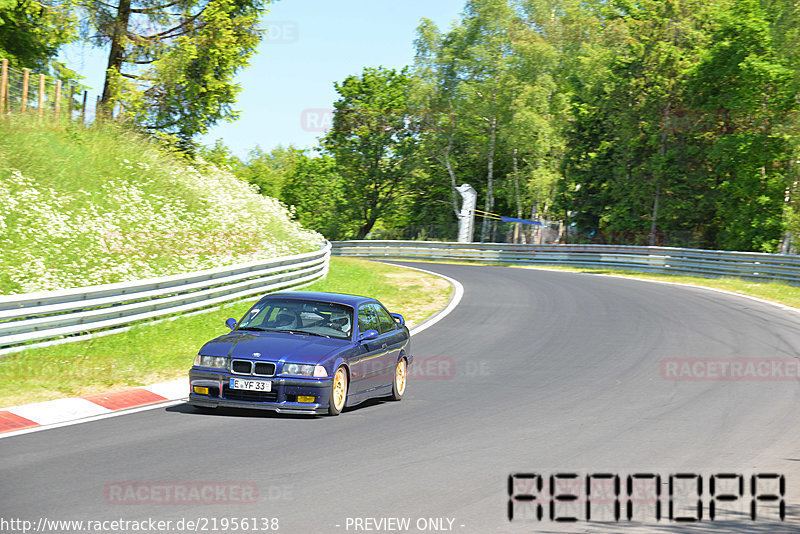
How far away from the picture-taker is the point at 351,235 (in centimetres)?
7312

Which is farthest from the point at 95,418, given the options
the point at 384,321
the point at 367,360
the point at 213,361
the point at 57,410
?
the point at 384,321

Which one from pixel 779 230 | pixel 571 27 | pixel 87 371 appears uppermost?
pixel 571 27

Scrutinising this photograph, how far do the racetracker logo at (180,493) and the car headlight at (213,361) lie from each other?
2.94 metres

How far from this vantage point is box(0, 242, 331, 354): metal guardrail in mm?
12648

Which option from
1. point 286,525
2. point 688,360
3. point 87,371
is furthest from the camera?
point 688,360

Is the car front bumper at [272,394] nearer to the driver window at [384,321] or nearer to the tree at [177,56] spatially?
the driver window at [384,321]

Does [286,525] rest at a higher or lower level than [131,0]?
lower

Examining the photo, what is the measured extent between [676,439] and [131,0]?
2870 cm

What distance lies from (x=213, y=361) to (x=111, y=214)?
12906 millimetres

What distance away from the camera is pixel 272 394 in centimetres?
972

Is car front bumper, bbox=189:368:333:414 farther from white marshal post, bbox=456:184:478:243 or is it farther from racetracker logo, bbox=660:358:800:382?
white marshal post, bbox=456:184:478:243

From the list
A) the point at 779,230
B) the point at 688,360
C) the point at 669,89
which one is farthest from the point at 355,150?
the point at 688,360

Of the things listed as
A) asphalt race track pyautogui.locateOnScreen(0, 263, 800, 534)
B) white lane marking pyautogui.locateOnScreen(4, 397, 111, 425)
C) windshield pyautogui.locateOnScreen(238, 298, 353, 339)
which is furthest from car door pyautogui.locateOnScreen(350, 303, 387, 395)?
white lane marking pyautogui.locateOnScreen(4, 397, 111, 425)

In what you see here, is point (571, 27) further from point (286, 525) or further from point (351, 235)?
point (286, 525)
